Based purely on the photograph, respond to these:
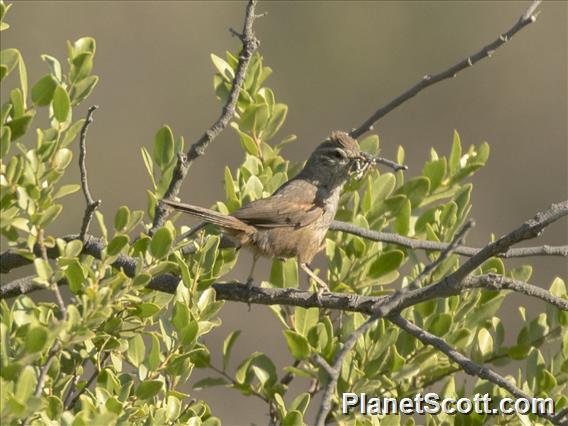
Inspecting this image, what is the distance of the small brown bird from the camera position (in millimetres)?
4551

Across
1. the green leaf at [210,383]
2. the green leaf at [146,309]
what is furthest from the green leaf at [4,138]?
the green leaf at [210,383]

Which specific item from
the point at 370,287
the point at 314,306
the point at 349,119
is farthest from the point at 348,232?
the point at 349,119

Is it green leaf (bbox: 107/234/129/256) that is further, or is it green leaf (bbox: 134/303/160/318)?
green leaf (bbox: 134/303/160/318)

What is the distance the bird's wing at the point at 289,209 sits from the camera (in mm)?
4548

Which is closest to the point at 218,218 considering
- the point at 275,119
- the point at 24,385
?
the point at 275,119

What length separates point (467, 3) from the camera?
17766 mm

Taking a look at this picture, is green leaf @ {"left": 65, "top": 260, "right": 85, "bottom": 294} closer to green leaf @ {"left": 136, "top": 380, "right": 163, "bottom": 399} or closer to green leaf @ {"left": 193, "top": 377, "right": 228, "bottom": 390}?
green leaf @ {"left": 136, "top": 380, "right": 163, "bottom": 399}

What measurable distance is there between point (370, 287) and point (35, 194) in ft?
5.06

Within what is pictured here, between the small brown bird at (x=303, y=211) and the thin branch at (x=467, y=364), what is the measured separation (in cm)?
107

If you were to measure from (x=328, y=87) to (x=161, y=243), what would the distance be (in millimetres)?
14462

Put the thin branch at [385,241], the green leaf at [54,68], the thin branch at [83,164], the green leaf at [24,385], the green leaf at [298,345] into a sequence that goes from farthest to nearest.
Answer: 1. the green leaf at [298,345]
2. the thin branch at [385,241]
3. the green leaf at [54,68]
4. the thin branch at [83,164]
5. the green leaf at [24,385]

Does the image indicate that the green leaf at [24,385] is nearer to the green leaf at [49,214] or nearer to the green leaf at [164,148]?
the green leaf at [49,214]

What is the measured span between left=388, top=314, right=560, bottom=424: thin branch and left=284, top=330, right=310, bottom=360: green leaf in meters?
0.34

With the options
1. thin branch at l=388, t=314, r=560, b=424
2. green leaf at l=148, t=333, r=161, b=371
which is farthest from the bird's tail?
thin branch at l=388, t=314, r=560, b=424
